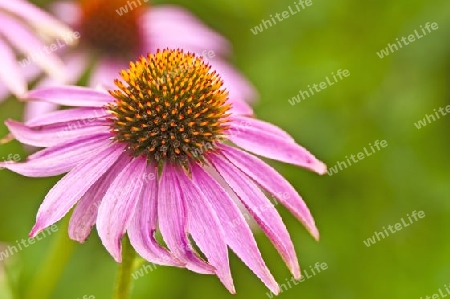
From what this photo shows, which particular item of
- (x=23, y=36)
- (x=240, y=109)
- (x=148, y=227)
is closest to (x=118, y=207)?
(x=148, y=227)

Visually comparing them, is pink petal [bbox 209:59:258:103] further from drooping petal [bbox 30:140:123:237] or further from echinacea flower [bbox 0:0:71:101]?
drooping petal [bbox 30:140:123:237]

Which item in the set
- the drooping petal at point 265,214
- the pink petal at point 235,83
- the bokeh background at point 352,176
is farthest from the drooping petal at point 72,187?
the pink petal at point 235,83

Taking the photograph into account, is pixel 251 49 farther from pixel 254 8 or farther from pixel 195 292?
pixel 195 292

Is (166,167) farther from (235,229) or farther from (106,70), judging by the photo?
(106,70)

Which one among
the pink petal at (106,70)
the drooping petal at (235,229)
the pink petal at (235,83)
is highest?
the pink petal at (106,70)

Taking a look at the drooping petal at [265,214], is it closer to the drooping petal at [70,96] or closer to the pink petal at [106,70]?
the drooping petal at [70,96]
